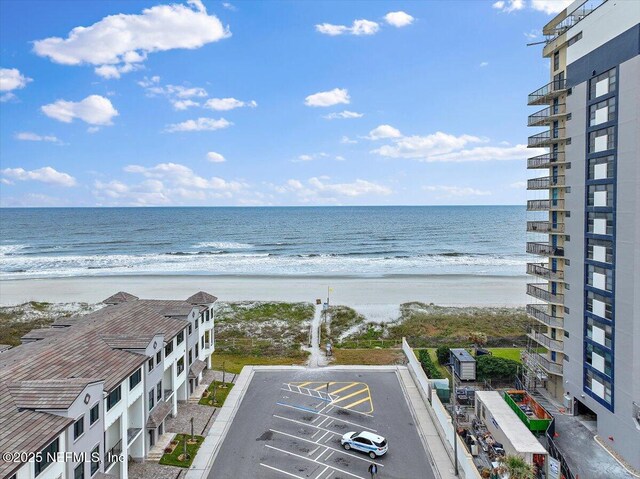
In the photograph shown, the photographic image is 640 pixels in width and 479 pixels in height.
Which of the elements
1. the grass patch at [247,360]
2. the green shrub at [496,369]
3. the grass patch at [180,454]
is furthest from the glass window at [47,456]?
the green shrub at [496,369]

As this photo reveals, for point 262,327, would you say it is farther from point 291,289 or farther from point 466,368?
point 466,368

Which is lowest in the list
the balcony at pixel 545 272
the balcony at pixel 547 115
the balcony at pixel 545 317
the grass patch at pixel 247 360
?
the grass patch at pixel 247 360

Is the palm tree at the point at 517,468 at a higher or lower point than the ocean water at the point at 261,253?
lower

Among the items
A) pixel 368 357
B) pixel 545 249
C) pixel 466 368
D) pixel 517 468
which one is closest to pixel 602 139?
pixel 545 249

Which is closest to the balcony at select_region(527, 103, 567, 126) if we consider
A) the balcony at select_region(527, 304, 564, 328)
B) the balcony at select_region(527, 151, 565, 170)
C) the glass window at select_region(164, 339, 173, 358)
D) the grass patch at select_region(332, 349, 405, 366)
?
the balcony at select_region(527, 151, 565, 170)

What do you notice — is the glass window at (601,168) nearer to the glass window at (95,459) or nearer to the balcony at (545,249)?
the balcony at (545,249)
